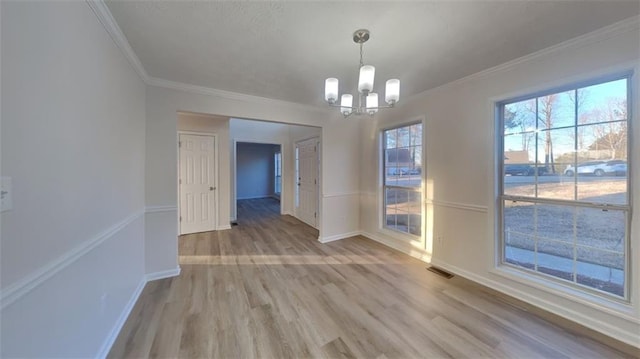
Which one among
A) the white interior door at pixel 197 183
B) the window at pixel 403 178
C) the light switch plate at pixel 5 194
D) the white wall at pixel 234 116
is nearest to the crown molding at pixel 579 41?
the window at pixel 403 178

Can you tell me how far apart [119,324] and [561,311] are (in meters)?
3.85

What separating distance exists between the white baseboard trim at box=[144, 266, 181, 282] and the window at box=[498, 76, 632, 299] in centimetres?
390

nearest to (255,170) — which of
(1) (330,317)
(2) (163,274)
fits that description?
(2) (163,274)

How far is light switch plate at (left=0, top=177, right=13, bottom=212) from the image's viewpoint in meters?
0.81

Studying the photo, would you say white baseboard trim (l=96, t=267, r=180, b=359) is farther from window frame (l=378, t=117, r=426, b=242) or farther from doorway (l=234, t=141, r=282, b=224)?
doorway (l=234, t=141, r=282, b=224)

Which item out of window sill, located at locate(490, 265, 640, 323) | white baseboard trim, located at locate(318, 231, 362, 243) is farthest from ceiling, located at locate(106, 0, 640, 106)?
white baseboard trim, located at locate(318, 231, 362, 243)

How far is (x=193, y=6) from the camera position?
156 cm

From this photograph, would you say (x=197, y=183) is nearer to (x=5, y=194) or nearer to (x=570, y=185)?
(x=5, y=194)

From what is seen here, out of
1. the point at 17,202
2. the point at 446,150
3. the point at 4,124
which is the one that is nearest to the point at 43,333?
the point at 17,202

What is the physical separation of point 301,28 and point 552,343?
123 inches

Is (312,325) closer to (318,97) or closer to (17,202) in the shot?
(17,202)

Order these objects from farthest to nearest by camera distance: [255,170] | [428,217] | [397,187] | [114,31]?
[255,170]
[397,187]
[428,217]
[114,31]

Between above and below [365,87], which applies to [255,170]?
below

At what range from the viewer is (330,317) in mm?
2049
